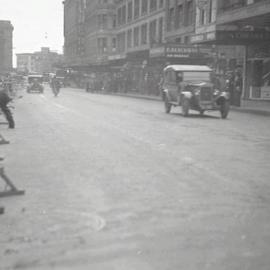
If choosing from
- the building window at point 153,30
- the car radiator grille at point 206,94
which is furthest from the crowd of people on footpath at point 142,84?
the car radiator grille at point 206,94

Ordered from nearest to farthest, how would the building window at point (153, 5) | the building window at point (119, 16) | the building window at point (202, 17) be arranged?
the building window at point (202, 17), the building window at point (153, 5), the building window at point (119, 16)

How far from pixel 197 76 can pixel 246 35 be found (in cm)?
904

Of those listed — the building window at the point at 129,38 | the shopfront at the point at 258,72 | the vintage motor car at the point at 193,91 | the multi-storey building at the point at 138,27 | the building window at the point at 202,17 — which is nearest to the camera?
the vintage motor car at the point at 193,91

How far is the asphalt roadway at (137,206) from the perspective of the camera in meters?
4.48

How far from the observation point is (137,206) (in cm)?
623

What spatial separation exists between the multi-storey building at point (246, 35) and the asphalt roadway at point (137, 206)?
16.9m

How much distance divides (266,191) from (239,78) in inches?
856

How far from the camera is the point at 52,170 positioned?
874 cm

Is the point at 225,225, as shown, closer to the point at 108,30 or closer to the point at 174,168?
the point at 174,168

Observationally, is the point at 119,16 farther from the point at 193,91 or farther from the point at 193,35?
the point at 193,91

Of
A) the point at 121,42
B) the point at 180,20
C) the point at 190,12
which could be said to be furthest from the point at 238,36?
the point at 121,42

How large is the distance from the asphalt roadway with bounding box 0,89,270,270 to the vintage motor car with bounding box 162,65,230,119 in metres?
8.40

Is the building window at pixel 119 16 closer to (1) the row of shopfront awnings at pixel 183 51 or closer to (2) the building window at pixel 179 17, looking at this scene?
(2) the building window at pixel 179 17

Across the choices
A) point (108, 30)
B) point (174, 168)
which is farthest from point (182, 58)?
point (108, 30)
